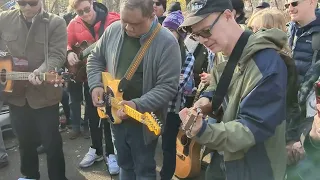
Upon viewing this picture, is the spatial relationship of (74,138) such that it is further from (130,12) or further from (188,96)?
(130,12)

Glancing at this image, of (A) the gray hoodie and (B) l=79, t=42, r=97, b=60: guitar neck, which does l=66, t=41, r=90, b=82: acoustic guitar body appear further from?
(A) the gray hoodie

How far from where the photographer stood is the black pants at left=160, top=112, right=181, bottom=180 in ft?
11.7

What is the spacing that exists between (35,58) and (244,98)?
228 centimetres

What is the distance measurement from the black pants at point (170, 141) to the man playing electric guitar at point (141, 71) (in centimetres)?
58

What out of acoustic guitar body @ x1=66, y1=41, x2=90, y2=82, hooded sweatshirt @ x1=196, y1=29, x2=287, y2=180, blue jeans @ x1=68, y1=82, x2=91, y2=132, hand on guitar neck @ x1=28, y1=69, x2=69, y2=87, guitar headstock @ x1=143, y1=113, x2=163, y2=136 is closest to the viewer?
hooded sweatshirt @ x1=196, y1=29, x2=287, y2=180

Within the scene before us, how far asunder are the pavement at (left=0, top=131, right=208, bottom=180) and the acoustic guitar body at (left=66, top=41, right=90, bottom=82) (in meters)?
1.10

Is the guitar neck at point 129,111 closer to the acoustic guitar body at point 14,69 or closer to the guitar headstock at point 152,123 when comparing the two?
the guitar headstock at point 152,123

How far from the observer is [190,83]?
3.68 m

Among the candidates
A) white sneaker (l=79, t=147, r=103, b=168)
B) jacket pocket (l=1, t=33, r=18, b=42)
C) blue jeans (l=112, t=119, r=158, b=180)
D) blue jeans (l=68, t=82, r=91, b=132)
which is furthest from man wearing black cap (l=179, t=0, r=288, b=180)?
blue jeans (l=68, t=82, r=91, b=132)

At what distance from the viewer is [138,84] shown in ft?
9.30

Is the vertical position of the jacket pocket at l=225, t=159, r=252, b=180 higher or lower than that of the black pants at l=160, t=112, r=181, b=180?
higher

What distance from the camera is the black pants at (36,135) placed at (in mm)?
3396

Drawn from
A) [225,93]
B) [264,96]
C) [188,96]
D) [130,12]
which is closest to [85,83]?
[188,96]

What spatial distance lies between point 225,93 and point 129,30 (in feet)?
3.53
